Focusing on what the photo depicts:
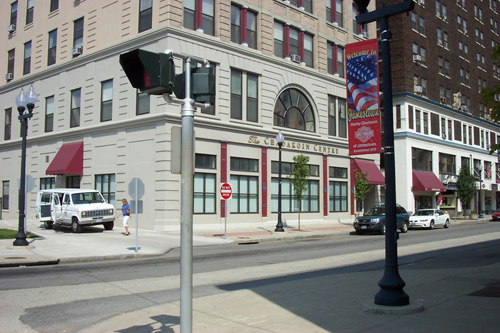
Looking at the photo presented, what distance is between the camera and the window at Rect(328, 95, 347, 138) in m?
37.2

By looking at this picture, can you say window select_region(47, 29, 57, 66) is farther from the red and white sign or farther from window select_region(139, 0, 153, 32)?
the red and white sign

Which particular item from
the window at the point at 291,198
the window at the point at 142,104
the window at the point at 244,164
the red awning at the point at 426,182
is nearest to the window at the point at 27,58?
the window at the point at 142,104

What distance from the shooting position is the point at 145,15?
2742 cm

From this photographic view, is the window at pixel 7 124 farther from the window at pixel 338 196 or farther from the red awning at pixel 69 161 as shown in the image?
the window at pixel 338 196

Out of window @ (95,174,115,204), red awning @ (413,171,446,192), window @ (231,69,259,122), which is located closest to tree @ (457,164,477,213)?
red awning @ (413,171,446,192)

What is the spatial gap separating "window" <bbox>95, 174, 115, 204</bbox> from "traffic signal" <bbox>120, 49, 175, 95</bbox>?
2427 centimetres

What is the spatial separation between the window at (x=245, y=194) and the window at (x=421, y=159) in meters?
23.1

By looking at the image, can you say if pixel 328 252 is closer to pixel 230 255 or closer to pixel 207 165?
pixel 230 255

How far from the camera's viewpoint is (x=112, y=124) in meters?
28.2

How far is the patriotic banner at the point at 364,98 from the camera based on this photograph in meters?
8.26

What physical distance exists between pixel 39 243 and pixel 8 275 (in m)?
7.10

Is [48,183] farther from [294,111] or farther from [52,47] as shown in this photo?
[294,111]

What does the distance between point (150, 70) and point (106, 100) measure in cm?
2593

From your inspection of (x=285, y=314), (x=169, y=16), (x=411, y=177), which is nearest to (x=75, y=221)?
(x=169, y=16)
